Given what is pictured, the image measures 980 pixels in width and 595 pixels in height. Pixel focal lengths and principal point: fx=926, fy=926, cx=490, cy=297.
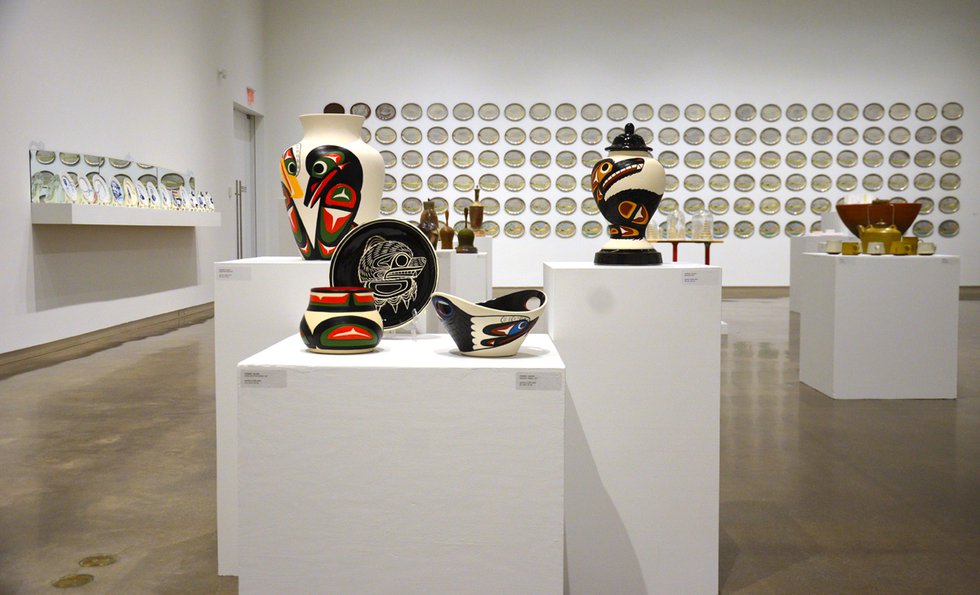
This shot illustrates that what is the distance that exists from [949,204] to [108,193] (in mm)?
11708

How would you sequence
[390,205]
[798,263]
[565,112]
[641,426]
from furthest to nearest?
1. [390,205]
2. [565,112]
3. [798,263]
4. [641,426]

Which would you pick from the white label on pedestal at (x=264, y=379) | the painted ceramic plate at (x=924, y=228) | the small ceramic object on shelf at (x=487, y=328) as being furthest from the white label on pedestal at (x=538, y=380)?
the painted ceramic plate at (x=924, y=228)

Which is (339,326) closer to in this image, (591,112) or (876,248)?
(876,248)

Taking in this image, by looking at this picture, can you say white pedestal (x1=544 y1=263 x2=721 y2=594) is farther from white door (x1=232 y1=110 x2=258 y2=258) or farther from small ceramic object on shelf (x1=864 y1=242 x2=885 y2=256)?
white door (x1=232 y1=110 x2=258 y2=258)

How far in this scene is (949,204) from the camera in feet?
45.4

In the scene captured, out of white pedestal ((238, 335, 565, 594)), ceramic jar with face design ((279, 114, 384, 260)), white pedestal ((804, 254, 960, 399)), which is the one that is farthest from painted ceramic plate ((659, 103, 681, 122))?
white pedestal ((238, 335, 565, 594))

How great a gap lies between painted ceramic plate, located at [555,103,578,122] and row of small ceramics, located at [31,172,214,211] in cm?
572

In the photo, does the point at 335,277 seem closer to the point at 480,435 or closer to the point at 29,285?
the point at 480,435

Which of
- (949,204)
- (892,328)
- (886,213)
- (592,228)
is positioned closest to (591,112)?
(592,228)

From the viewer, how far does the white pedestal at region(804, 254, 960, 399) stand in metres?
5.55

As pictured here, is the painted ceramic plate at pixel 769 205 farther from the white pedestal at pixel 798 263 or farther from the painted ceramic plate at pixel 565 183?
the painted ceramic plate at pixel 565 183

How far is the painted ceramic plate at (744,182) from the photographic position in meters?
13.8

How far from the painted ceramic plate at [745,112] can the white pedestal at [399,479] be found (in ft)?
41.1

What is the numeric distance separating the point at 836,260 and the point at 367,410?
4313 millimetres
